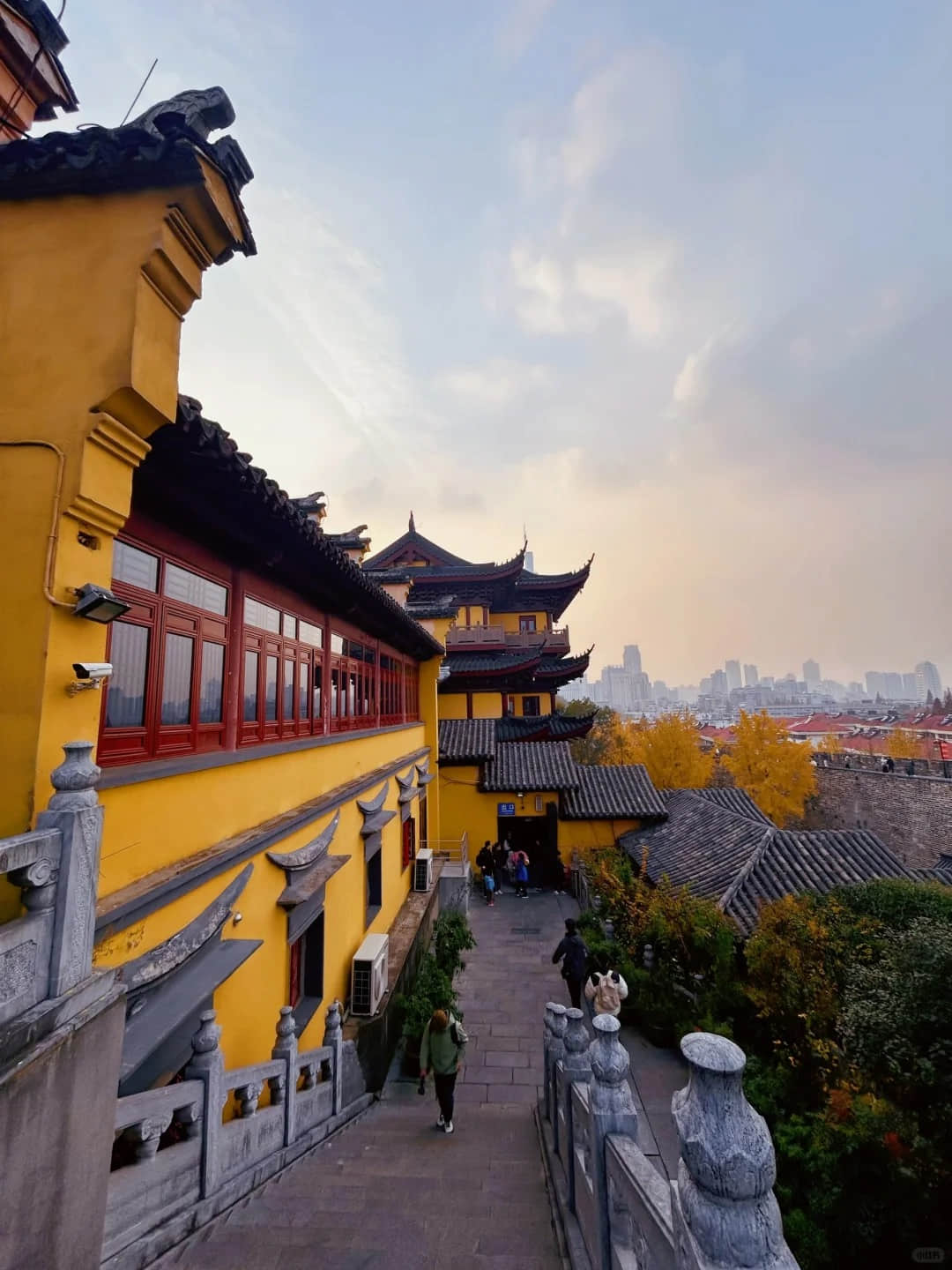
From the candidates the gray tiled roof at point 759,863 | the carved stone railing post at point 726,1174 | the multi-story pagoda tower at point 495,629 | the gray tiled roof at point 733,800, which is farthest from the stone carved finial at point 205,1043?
the gray tiled roof at point 733,800

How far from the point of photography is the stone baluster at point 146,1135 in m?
2.82

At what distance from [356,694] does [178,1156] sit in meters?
5.64

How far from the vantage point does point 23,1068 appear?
1791mm

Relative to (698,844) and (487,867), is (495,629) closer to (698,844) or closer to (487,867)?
(487,867)

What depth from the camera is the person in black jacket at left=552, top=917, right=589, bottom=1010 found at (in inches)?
326

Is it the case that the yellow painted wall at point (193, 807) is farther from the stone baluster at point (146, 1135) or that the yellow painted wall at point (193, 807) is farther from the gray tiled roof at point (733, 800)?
the gray tiled roof at point (733, 800)

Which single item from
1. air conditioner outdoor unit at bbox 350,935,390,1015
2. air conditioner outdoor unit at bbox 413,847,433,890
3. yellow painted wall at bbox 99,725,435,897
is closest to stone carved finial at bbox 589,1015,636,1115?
yellow painted wall at bbox 99,725,435,897

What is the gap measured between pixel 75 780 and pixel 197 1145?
8.56 feet

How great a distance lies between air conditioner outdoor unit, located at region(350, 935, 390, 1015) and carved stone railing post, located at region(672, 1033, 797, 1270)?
233 inches

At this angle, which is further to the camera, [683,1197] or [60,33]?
[60,33]

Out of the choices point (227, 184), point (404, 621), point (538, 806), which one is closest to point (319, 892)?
point (404, 621)

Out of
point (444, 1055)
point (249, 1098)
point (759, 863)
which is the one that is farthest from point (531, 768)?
point (249, 1098)

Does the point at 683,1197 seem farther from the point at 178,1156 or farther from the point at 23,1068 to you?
the point at 178,1156

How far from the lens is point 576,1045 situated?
4.44 m
